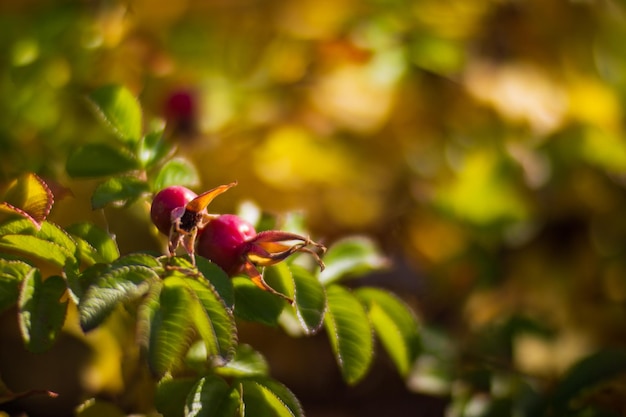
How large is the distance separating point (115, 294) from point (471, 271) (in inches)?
41.8

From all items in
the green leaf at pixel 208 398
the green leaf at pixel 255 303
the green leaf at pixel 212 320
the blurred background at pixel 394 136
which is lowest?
the blurred background at pixel 394 136

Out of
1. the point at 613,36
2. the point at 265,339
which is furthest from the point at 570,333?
the point at 613,36

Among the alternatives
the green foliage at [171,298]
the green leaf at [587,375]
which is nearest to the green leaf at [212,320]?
the green foliage at [171,298]

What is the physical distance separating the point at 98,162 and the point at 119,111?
0.07m

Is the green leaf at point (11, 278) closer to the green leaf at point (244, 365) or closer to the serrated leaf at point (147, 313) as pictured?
the serrated leaf at point (147, 313)

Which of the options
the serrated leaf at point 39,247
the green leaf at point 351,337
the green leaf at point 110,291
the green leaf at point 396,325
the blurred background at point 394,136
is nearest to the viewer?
the green leaf at point 110,291

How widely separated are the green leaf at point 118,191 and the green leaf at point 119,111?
0.07m

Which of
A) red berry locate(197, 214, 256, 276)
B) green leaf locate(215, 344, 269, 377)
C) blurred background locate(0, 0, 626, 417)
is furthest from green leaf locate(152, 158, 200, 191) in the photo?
blurred background locate(0, 0, 626, 417)

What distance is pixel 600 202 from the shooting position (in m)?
1.70

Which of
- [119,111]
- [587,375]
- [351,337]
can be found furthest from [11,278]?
[587,375]

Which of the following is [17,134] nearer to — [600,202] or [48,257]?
[48,257]

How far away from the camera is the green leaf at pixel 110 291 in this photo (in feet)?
1.98

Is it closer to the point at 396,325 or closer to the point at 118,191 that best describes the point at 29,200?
the point at 118,191

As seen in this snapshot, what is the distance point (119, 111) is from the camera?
0.88 meters
